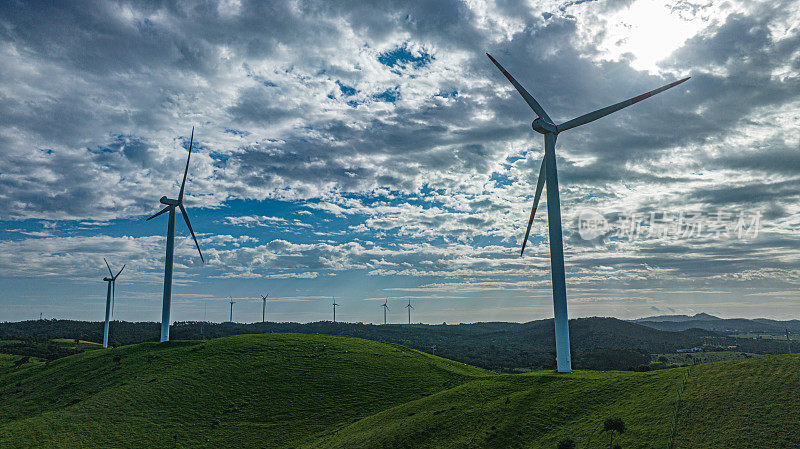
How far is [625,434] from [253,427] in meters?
63.5

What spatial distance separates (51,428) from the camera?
78938mm

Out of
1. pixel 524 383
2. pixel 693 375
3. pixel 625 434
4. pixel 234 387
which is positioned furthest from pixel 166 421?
pixel 693 375

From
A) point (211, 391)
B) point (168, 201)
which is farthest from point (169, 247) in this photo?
point (211, 391)

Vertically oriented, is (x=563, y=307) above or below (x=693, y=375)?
above

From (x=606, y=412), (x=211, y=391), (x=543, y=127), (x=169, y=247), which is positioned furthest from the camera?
(x=169, y=247)

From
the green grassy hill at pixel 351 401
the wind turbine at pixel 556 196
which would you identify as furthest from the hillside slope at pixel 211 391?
the wind turbine at pixel 556 196

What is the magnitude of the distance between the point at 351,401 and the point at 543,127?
6512cm

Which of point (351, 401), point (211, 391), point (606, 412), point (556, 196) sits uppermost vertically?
point (556, 196)

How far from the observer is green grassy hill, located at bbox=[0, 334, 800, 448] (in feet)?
158

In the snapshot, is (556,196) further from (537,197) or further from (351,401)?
(351,401)

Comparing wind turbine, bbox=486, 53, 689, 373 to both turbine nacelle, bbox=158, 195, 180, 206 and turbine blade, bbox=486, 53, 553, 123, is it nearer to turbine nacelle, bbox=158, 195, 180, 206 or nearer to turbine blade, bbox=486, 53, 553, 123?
turbine blade, bbox=486, 53, 553, 123

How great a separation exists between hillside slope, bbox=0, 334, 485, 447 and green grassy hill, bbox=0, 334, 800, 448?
0.38m

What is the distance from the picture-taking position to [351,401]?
92.3 meters

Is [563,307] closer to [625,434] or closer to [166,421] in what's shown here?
[625,434]
